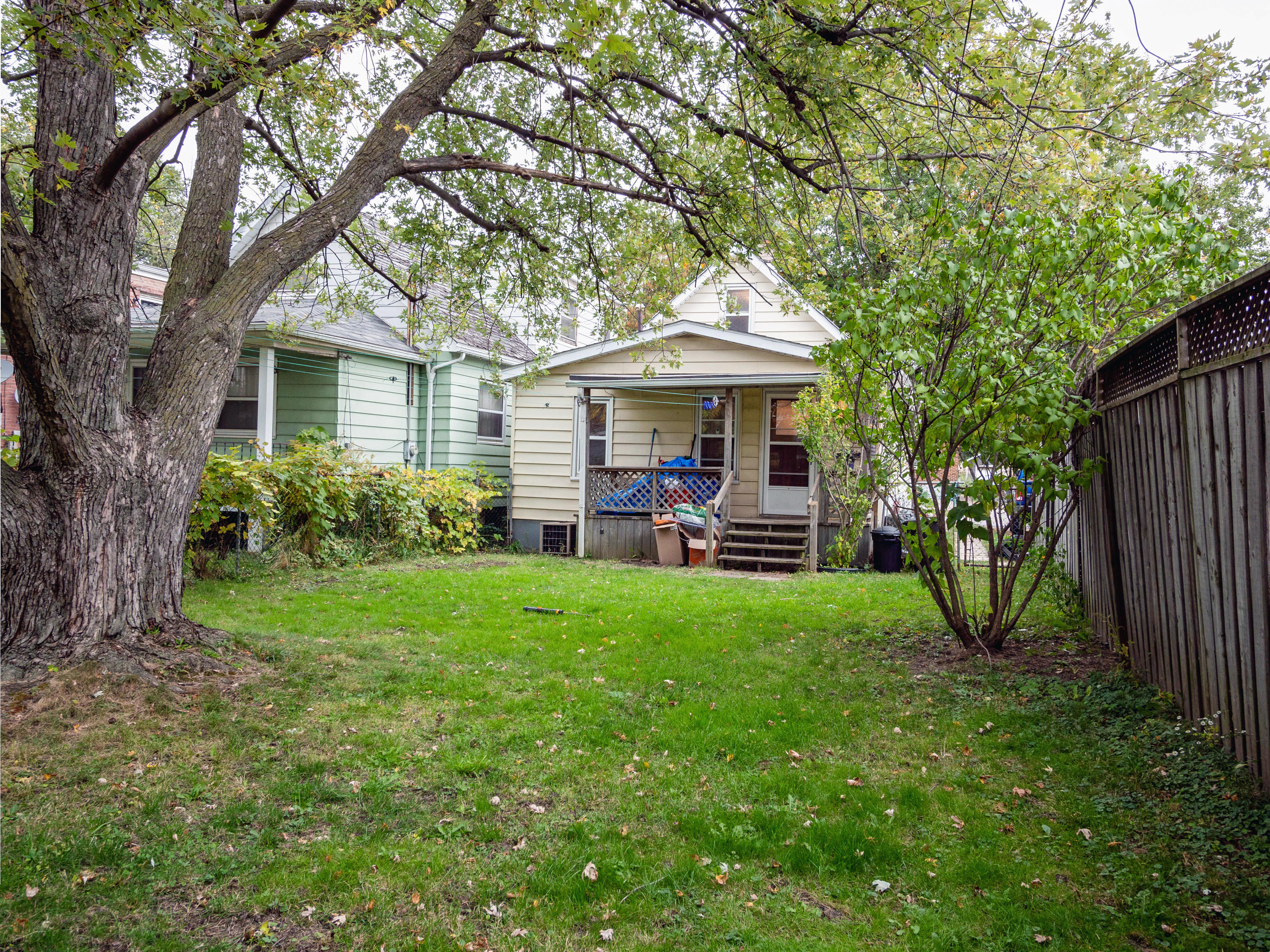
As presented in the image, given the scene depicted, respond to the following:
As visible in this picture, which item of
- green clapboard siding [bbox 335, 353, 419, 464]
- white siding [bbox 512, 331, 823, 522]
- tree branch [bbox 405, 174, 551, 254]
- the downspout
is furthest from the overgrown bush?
tree branch [bbox 405, 174, 551, 254]

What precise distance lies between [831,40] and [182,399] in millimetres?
5033

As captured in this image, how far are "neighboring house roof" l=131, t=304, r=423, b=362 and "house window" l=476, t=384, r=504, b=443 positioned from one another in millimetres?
1990

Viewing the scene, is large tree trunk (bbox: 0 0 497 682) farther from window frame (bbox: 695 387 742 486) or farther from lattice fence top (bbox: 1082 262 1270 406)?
window frame (bbox: 695 387 742 486)

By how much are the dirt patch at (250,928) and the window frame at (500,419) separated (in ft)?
47.8

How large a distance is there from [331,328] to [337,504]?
403 centimetres

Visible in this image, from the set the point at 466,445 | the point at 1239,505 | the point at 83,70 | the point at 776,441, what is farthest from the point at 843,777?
the point at 466,445

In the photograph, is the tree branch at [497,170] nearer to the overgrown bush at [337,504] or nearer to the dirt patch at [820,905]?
the overgrown bush at [337,504]

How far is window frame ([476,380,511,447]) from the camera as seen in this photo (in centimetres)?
1767

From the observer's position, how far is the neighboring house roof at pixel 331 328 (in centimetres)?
1322

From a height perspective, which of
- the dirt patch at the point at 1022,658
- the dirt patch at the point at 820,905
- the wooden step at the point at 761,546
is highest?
the wooden step at the point at 761,546

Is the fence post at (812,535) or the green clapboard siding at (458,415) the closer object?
the fence post at (812,535)

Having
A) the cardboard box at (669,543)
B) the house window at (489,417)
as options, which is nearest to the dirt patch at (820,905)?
the cardboard box at (669,543)

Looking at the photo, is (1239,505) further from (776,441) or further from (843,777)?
(776,441)

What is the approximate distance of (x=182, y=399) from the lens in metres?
5.31
